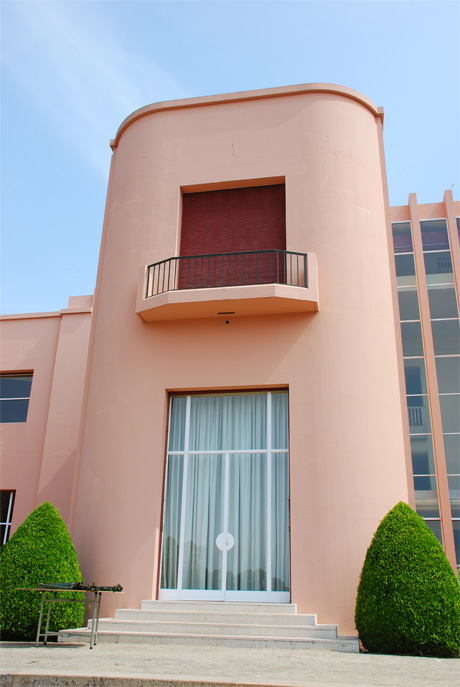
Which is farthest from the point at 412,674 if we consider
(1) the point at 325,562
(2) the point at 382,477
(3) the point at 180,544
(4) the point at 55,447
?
(4) the point at 55,447

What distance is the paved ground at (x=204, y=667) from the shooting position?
221 inches

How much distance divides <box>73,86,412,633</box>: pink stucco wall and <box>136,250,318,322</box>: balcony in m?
0.30

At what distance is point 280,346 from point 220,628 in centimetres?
476

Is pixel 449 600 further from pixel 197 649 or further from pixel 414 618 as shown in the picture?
pixel 197 649

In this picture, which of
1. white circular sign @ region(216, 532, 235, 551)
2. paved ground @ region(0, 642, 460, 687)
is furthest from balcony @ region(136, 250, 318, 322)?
paved ground @ region(0, 642, 460, 687)

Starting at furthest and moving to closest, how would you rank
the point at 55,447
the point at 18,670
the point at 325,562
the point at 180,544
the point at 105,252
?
the point at 55,447, the point at 105,252, the point at 180,544, the point at 325,562, the point at 18,670

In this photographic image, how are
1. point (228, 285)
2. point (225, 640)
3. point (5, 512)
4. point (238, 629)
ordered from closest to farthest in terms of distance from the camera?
point (225, 640) < point (238, 629) < point (228, 285) < point (5, 512)

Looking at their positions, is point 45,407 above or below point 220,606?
above

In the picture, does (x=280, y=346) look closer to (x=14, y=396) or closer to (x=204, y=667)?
(x=204, y=667)

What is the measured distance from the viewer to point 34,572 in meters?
9.42

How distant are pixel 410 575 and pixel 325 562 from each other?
1.85m

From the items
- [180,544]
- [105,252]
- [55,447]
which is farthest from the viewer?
[55,447]

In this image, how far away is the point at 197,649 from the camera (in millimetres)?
8344

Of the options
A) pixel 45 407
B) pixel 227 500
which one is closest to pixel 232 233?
pixel 227 500
